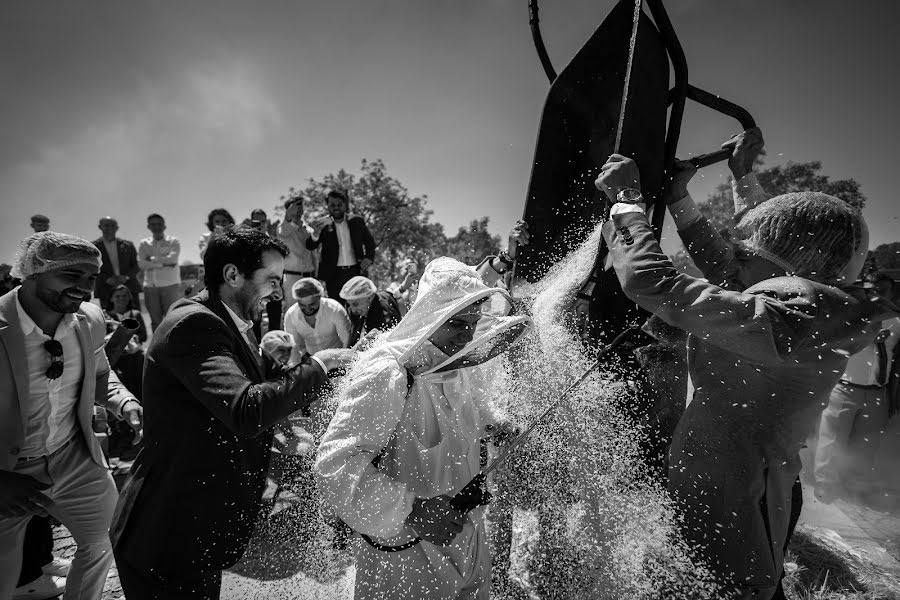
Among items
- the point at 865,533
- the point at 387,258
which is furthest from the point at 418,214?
the point at 865,533

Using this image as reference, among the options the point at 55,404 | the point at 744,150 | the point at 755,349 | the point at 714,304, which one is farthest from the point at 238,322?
the point at 744,150

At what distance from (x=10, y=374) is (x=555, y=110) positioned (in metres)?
3.31

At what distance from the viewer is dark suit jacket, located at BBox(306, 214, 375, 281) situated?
775 cm

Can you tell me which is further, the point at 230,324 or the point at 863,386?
the point at 863,386

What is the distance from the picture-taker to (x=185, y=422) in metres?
1.90

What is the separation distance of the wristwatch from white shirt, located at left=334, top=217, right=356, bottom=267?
652 centimetres

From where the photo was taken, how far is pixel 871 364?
513 centimetres

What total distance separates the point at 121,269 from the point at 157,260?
0.62 meters

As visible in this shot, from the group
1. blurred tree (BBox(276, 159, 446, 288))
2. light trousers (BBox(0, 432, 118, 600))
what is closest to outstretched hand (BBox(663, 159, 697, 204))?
light trousers (BBox(0, 432, 118, 600))

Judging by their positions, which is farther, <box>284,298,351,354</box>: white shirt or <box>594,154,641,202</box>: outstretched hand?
<box>284,298,351,354</box>: white shirt

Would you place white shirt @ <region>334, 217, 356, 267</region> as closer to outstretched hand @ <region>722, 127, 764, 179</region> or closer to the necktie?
outstretched hand @ <region>722, 127, 764, 179</region>

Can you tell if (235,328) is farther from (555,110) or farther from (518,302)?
(555,110)

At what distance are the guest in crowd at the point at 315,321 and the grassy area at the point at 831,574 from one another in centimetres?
466

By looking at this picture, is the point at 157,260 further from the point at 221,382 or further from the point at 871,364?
the point at 871,364
